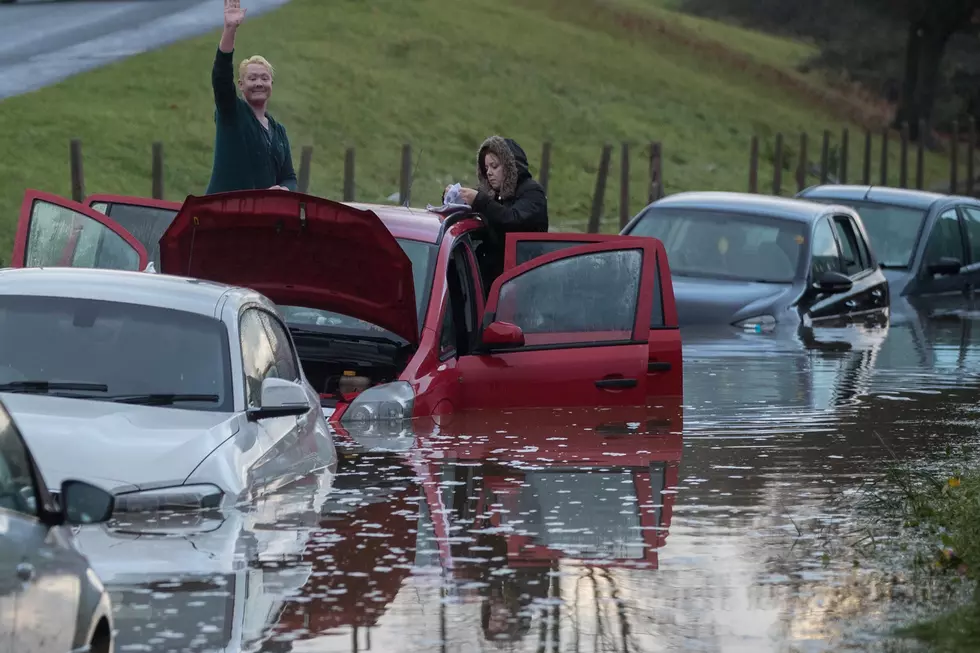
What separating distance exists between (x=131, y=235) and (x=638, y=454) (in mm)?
3159

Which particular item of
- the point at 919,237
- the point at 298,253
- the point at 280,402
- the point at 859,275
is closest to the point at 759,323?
the point at 859,275

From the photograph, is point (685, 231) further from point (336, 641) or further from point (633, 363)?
point (336, 641)

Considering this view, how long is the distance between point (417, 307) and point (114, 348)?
3.36 meters

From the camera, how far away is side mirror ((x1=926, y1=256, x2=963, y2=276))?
75.5 ft

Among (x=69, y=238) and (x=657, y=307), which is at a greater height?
(x=69, y=238)

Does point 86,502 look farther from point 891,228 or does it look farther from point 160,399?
point 891,228

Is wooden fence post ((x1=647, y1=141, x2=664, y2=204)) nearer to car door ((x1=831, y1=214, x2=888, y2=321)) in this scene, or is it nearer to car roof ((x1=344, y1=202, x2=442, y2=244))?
car door ((x1=831, y1=214, x2=888, y2=321))

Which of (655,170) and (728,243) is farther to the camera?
(655,170)

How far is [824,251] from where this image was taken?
2003cm

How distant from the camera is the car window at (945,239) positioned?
23578 millimetres

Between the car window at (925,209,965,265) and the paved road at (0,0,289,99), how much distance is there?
22.4 metres

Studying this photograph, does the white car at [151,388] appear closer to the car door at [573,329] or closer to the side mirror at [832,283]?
the car door at [573,329]

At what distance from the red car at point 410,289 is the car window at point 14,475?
6.23 meters

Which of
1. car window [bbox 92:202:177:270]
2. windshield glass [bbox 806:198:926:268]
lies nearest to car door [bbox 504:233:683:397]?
car window [bbox 92:202:177:270]
